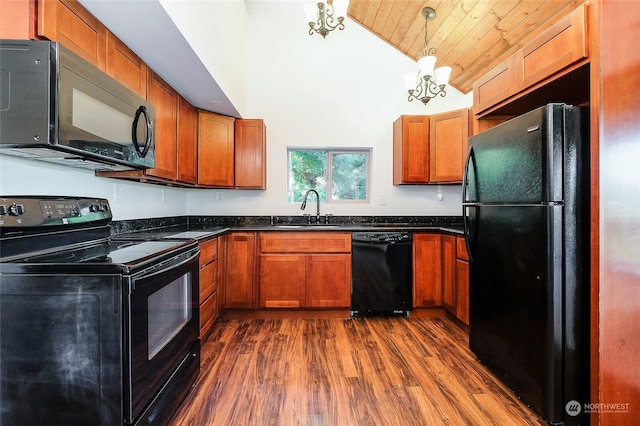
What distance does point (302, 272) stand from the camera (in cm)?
281

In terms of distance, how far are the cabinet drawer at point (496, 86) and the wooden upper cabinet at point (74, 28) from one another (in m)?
2.40

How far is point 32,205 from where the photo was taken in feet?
4.21

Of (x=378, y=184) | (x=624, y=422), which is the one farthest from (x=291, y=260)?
(x=624, y=422)

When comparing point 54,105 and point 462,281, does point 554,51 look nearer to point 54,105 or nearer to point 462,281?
point 462,281

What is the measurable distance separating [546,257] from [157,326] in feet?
Answer: 6.18

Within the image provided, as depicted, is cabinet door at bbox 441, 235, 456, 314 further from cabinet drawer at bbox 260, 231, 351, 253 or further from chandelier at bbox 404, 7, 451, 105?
chandelier at bbox 404, 7, 451, 105

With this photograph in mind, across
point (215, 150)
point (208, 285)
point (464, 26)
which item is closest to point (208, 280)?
point (208, 285)

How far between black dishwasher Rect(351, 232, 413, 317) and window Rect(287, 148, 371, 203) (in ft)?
2.63

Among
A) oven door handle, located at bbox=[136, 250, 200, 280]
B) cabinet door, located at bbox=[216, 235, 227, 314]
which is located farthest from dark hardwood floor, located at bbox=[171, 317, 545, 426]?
oven door handle, located at bbox=[136, 250, 200, 280]

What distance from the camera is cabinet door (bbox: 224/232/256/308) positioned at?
9.11 feet

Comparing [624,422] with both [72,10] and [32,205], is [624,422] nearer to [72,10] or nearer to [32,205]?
[32,205]

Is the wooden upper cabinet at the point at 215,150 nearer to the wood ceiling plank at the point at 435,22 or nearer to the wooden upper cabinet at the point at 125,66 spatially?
the wooden upper cabinet at the point at 125,66

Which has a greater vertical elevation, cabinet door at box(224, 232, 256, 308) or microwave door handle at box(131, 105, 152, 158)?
microwave door handle at box(131, 105, 152, 158)

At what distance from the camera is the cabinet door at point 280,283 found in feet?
9.18
